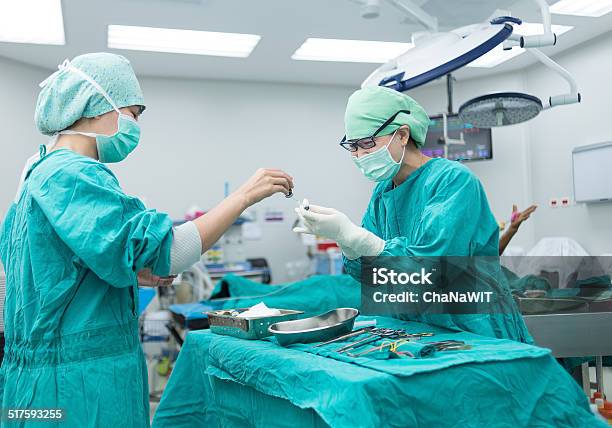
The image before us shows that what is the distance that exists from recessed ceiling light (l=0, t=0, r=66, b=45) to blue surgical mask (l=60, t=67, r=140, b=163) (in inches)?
131

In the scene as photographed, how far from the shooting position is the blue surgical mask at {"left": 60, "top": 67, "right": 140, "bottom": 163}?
159 cm

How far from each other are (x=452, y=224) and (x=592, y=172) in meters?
4.48

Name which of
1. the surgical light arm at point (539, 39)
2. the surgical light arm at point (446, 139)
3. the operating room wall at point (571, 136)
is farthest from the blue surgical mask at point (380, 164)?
the operating room wall at point (571, 136)

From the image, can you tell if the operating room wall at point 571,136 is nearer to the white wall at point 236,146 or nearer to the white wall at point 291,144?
the white wall at point 291,144

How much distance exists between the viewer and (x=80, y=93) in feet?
5.14

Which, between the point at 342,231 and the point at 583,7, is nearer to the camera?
the point at 342,231

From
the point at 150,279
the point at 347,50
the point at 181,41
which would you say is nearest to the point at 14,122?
the point at 181,41

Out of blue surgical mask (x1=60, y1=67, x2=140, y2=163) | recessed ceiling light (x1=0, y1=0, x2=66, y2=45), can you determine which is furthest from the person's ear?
recessed ceiling light (x1=0, y1=0, x2=66, y2=45)

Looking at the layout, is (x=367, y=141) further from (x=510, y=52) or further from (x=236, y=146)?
(x=236, y=146)

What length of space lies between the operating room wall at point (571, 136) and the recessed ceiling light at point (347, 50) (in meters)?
1.74

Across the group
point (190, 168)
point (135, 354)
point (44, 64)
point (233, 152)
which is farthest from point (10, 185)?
point (135, 354)

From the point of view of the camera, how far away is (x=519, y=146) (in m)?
6.68

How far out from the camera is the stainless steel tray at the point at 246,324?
1791 millimetres

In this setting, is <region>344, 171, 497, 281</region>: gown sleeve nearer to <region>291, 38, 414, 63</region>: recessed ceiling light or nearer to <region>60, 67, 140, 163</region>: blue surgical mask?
<region>60, 67, 140, 163</region>: blue surgical mask
